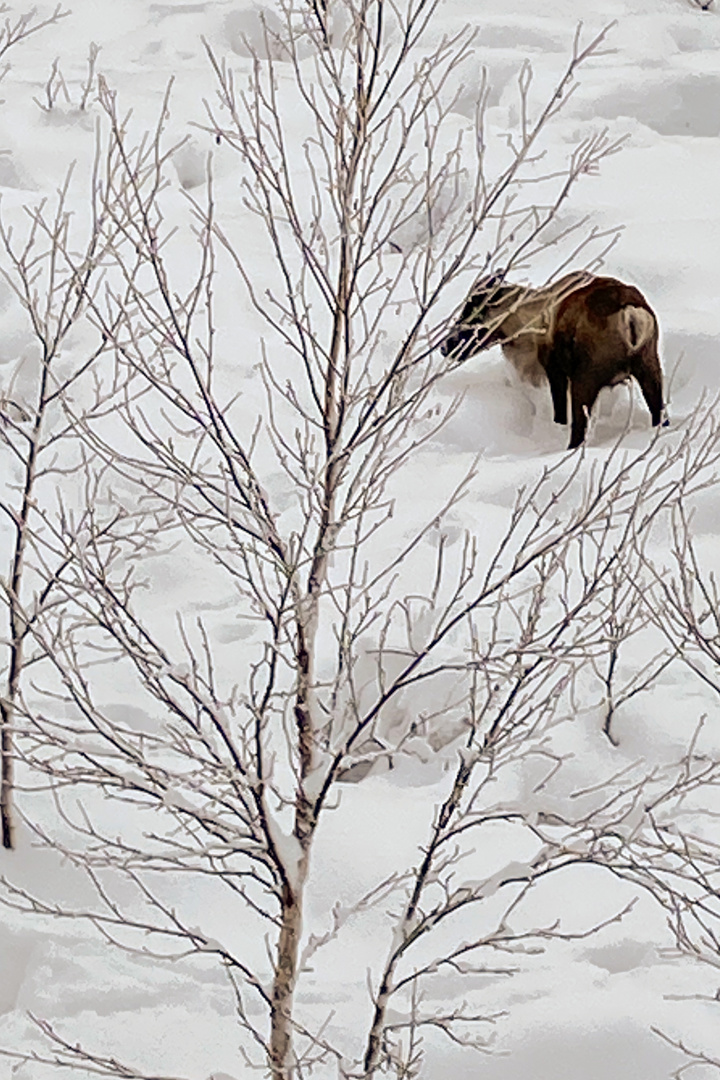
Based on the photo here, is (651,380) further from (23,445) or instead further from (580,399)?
(23,445)

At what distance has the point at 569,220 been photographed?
21.4 feet

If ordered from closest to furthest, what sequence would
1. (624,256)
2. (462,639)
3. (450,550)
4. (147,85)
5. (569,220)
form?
(462,639)
(450,550)
(624,256)
(569,220)
(147,85)

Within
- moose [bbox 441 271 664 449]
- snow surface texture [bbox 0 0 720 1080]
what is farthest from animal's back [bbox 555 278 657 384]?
snow surface texture [bbox 0 0 720 1080]

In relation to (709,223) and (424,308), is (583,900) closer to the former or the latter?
(424,308)

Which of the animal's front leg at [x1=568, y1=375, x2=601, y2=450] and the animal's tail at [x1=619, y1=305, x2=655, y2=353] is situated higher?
the animal's tail at [x1=619, y1=305, x2=655, y2=353]

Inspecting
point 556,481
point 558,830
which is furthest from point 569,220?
point 558,830

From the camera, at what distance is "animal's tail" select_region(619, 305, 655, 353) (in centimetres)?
486

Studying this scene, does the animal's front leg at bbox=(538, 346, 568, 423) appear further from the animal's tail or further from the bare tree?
the bare tree

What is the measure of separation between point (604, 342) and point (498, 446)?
65cm

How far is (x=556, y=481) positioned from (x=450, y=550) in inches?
22.9

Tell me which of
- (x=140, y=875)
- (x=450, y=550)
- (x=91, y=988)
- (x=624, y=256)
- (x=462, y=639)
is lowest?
(x=91, y=988)

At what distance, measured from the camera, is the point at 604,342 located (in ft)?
16.1

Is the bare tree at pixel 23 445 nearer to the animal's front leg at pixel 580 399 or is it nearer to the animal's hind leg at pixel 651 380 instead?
the animal's front leg at pixel 580 399

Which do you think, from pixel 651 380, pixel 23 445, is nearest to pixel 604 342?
pixel 651 380
